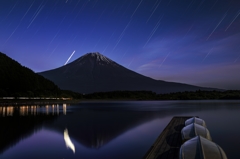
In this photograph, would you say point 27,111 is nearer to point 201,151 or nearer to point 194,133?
point 194,133

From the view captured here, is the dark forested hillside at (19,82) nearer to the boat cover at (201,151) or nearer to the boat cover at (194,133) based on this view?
the boat cover at (194,133)

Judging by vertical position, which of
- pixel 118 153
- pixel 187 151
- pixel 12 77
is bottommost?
pixel 118 153

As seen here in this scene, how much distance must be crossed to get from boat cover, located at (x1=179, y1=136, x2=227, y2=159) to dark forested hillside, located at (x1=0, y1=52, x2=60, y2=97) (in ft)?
207

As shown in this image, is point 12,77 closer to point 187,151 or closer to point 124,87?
point 187,151

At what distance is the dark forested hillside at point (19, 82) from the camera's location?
7019 cm

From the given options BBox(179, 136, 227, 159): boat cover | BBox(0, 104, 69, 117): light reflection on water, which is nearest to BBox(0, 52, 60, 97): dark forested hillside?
BBox(0, 104, 69, 117): light reflection on water

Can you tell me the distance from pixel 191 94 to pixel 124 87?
4641 centimetres

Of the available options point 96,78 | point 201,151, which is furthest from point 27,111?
point 96,78

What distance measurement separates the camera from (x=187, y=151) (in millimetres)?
6516

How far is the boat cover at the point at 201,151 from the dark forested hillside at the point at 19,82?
207ft

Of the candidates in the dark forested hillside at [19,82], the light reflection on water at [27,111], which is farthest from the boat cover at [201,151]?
the dark forested hillside at [19,82]

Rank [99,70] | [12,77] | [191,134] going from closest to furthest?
1. [191,134]
2. [12,77]
3. [99,70]

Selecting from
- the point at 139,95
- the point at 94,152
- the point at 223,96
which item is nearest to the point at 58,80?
the point at 139,95

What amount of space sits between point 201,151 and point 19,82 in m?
76.4
